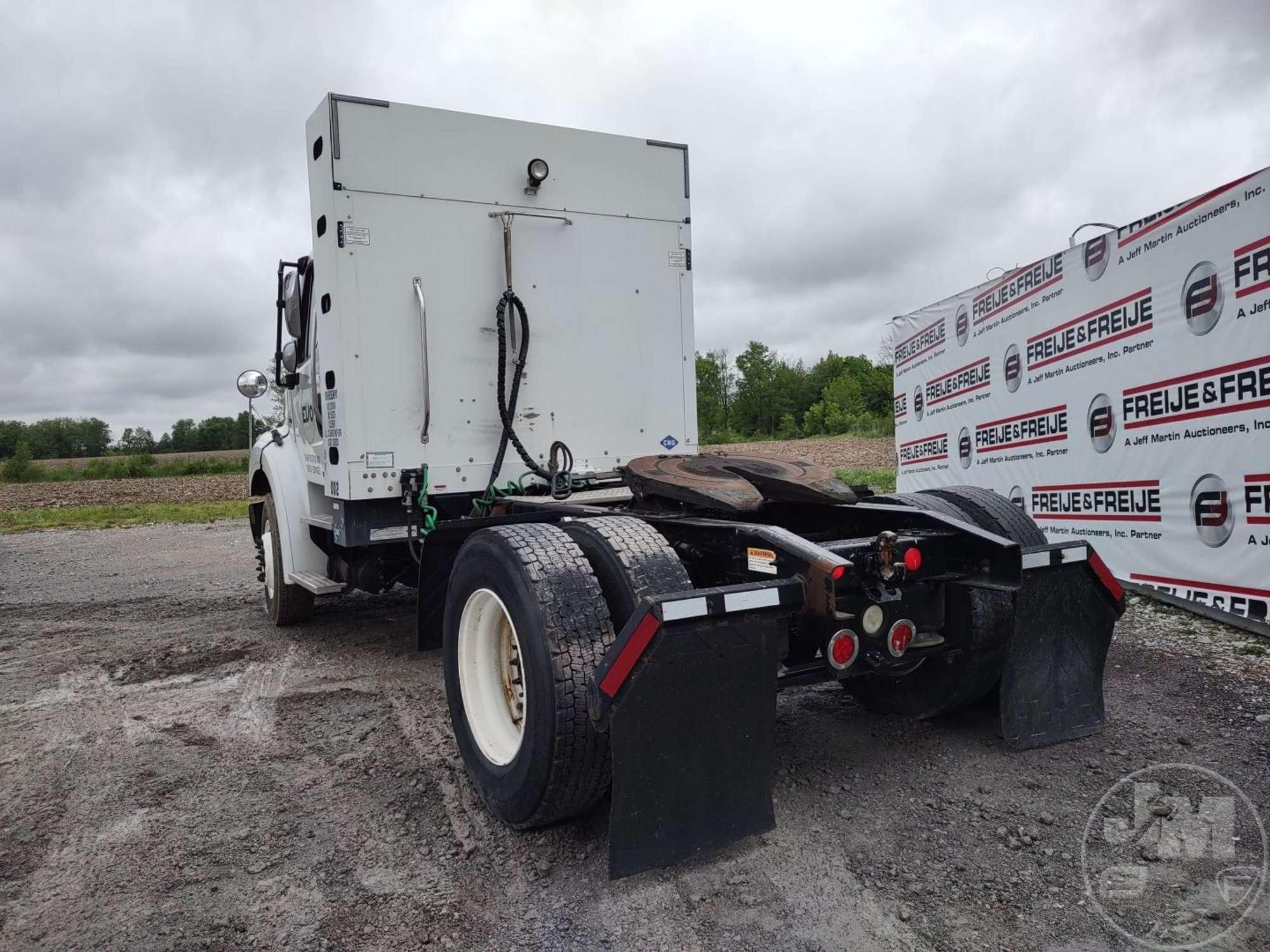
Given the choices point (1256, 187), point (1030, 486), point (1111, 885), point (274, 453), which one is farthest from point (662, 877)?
point (1030, 486)

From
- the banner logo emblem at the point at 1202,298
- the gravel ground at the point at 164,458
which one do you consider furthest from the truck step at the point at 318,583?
the gravel ground at the point at 164,458

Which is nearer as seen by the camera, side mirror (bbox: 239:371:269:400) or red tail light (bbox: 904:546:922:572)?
red tail light (bbox: 904:546:922:572)

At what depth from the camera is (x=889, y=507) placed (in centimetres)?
362

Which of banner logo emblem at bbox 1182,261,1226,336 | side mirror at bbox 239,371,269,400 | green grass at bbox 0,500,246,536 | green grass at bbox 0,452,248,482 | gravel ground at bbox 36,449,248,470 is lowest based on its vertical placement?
green grass at bbox 0,500,246,536

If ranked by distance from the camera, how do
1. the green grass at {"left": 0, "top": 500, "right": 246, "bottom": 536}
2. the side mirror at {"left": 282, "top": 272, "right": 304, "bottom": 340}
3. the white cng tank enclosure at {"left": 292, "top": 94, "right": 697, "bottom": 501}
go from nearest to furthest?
the white cng tank enclosure at {"left": 292, "top": 94, "right": 697, "bottom": 501}
the side mirror at {"left": 282, "top": 272, "right": 304, "bottom": 340}
the green grass at {"left": 0, "top": 500, "right": 246, "bottom": 536}

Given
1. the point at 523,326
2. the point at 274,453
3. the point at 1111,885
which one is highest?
the point at 523,326

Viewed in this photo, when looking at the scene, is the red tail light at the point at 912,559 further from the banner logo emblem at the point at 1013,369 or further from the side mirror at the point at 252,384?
the banner logo emblem at the point at 1013,369

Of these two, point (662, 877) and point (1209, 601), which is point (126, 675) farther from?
point (1209, 601)

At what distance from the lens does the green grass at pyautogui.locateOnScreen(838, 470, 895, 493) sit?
14.8m

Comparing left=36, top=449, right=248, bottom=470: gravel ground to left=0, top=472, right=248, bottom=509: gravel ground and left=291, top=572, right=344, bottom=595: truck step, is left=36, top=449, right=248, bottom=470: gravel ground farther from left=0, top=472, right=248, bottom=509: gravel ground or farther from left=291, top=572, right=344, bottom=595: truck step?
left=291, top=572, right=344, bottom=595: truck step

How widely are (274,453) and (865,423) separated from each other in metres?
42.8

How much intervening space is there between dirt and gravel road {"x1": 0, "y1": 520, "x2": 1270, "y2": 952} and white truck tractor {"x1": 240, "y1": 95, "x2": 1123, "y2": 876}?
0.21 metres

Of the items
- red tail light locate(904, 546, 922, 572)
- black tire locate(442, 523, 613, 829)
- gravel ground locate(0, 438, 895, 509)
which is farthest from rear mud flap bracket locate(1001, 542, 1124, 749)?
gravel ground locate(0, 438, 895, 509)

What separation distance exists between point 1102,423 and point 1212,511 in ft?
4.55
